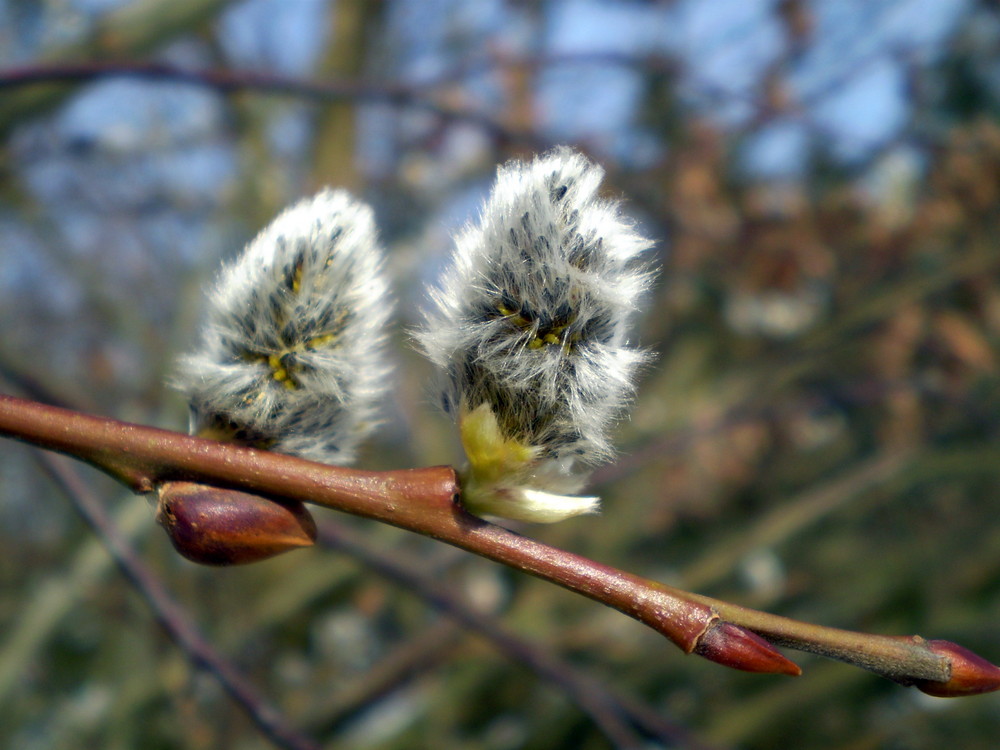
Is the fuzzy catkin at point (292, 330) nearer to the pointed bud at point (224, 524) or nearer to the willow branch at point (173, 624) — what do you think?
the pointed bud at point (224, 524)

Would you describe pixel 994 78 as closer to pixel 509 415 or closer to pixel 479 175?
pixel 479 175

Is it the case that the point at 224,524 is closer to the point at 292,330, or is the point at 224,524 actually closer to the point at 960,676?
the point at 292,330

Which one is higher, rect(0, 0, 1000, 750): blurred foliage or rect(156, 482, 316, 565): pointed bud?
rect(0, 0, 1000, 750): blurred foliage

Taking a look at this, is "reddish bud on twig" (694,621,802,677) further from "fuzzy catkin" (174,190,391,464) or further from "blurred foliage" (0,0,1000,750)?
"blurred foliage" (0,0,1000,750)

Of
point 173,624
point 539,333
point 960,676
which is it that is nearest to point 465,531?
point 539,333

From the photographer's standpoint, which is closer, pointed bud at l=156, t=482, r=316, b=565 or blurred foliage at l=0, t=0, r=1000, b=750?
pointed bud at l=156, t=482, r=316, b=565

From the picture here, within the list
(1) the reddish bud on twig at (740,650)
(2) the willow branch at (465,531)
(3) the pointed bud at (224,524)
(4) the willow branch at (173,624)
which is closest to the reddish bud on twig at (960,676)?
(2) the willow branch at (465,531)

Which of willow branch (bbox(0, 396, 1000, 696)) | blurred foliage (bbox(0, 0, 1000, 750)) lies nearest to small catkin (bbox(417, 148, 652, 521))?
willow branch (bbox(0, 396, 1000, 696))

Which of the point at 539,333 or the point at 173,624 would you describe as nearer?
the point at 539,333
